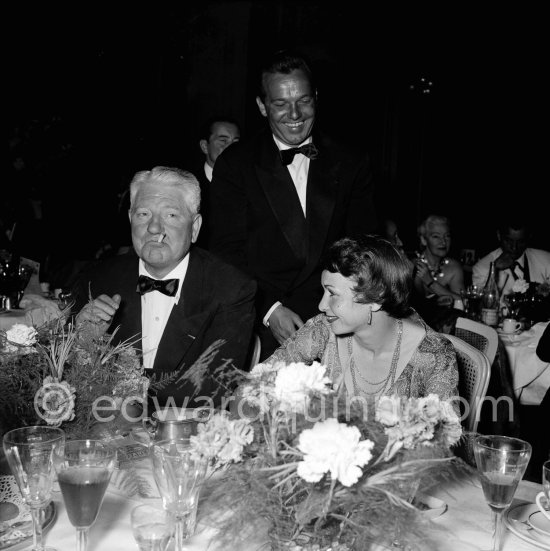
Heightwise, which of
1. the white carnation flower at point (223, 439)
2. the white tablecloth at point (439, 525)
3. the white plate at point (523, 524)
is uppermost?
the white carnation flower at point (223, 439)

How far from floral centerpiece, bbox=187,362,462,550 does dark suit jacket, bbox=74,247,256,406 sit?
145 centimetres

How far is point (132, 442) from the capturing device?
1.77m

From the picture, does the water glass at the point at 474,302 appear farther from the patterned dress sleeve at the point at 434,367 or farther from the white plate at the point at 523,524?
the white plate at the point at 523,524

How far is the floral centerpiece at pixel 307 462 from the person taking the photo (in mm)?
1028

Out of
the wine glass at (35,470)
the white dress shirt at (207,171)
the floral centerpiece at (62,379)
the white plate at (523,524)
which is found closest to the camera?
the wine glass at (35,470)

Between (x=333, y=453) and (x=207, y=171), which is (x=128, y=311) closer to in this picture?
(x=333, y=453)

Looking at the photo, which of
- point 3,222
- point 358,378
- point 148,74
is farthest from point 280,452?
point 148,74

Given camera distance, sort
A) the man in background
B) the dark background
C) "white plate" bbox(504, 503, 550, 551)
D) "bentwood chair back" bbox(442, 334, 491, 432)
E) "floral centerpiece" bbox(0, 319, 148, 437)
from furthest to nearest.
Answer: the dark background < the man in background < "bentwood chair back" bbox(442, 334, 491, 432) < "floral centerpiece" bbox(0, 319, 148, 437) < "white plate" bbox(504, 503, 550, 551)

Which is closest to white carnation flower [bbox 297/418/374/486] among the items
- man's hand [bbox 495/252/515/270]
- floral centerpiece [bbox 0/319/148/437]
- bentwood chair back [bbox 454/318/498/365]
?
floral centerpiece [bbox 0/319/148/437]

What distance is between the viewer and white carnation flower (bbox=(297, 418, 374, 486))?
3.17ft

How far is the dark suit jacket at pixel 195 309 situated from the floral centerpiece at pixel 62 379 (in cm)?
79

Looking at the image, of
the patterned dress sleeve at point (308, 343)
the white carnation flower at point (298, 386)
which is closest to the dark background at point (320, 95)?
the patterned dress sleeve at point (308, 343)

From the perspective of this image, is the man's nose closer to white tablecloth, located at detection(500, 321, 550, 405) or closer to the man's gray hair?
the man's gray hair

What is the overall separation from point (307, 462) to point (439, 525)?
37 cm
